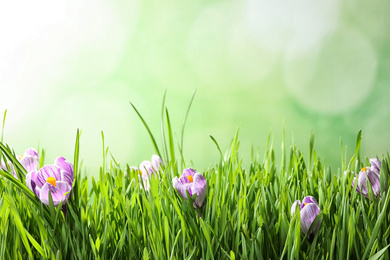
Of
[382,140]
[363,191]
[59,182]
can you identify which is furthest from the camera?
[382,140]

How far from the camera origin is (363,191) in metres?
0.60

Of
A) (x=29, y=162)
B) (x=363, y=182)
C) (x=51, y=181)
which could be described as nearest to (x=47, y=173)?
(x=51, y=181)

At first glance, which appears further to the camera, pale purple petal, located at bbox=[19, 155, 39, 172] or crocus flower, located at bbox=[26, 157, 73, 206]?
pale purple petal, located at bbox=[19, 155, 39, 172]

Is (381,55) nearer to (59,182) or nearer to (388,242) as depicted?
(388,242)

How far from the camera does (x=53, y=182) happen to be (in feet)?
1.70

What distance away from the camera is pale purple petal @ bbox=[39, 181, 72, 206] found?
1.61ft

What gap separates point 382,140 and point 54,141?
6.07 ft

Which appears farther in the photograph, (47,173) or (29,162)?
(29,162)

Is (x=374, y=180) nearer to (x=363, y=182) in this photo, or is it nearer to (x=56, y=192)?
(x=363, y=182)

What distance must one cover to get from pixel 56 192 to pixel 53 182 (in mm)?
22

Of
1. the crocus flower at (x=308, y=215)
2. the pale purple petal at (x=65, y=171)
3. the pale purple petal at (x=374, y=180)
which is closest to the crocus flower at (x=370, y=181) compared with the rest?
the pale purple petal at (x=374, y=180)

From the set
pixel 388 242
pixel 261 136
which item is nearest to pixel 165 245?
pixel 388 242

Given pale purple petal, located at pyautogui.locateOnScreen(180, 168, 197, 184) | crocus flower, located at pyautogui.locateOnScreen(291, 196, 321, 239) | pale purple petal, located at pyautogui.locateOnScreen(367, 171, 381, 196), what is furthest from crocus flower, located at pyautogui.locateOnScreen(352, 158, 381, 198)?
pale purple petal, located at pyautogui.locateOnScreen(180, 168, 197, 184)

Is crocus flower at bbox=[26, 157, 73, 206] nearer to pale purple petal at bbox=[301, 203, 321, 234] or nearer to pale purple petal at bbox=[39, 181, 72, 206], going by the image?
pale purple petal at bbox=[39, 181, 72, 206]
